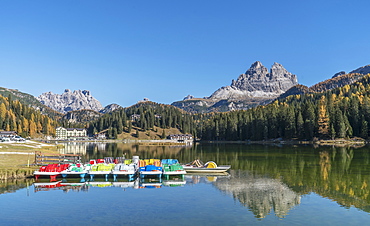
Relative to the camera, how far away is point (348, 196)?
34562 mm

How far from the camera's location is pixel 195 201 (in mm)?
33812

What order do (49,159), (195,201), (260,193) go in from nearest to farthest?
(195,201)
(260,193)
(49,159)

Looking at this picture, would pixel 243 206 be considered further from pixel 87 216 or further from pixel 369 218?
pixel 87 216

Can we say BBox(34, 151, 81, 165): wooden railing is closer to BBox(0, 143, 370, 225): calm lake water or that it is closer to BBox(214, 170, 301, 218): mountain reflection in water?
BBox(0, 143, 370, 225): calm lake water

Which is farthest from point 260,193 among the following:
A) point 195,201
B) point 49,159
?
point 49,159

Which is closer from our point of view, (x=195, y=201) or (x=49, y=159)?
(x=195, y=201)

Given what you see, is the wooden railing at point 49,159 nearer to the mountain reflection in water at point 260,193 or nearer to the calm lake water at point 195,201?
the calm lake water at point 195,201

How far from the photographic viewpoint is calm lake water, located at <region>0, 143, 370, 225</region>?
26797 mm

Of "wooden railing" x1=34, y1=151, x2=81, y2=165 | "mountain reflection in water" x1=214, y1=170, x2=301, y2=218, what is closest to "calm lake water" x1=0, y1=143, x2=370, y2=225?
"mountain reflection in water" x1=214, y1=170, x2=301, y2=218

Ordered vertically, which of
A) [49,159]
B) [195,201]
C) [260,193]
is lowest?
[195,201]

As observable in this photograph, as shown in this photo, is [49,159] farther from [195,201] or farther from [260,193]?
[260,193]

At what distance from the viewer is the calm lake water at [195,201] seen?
26797mm

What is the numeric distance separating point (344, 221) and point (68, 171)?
134 feet

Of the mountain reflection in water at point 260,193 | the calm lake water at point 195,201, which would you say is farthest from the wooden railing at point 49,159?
the mountain reflection in water at point 260,193
